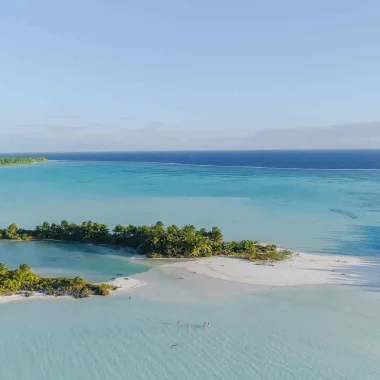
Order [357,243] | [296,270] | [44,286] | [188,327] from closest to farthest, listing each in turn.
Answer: [188,327] < [44,286] < [296,270] < [357,243]

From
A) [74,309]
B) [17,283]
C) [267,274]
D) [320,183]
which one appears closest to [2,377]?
[74,309]

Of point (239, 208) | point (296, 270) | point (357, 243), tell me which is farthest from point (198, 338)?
point (239, 208)

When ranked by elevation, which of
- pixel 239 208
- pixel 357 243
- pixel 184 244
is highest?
pixel 239 208

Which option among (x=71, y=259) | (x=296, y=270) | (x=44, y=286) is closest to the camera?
(x=44, y=286)

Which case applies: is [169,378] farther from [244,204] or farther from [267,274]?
[244,204]

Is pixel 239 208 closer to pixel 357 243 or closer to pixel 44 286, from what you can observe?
pixel 357 243

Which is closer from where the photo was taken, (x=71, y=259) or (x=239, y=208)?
(x=71, y=259)

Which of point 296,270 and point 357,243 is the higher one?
point 357,243
